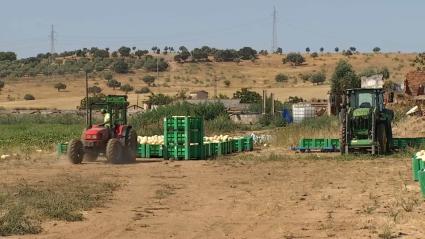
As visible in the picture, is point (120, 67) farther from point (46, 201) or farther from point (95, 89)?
point (46, 201)

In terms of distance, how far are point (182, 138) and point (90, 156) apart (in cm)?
332

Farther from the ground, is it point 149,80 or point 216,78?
point 216,78

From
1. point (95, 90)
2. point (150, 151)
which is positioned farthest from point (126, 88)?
point (150, 151)

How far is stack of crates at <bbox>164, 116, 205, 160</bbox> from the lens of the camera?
988 inches

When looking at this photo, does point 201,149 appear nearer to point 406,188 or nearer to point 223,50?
point 406,188

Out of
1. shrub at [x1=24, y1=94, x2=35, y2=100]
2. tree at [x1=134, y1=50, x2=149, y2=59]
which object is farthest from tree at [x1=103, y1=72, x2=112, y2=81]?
tree at [x1=134, y1=50, x2=149, y2=59]

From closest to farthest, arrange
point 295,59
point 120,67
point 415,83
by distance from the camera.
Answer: point 415,83, point 120,67, point 295,59

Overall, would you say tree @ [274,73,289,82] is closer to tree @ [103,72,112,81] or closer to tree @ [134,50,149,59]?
tree @ [103,72,112,81]

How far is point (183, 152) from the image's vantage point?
25.3 metres

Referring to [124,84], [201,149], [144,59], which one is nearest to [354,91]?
[201,149]

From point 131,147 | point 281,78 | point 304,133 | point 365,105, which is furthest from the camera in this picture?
point 281,78

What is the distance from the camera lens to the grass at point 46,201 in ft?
36.1

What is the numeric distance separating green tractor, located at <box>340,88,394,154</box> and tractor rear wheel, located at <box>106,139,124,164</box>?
7.77m

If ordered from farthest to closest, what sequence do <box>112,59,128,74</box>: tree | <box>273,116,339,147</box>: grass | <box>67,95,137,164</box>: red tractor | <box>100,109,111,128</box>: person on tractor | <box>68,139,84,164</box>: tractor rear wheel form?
<box>112,59,128,74</box>: tree
<box>273,116,339,147</box>: grass
<box>100,109,111,128</box>: person on tractor
<box>68,139,84,164</box>: tractor rear wheel
<box>67,95,137,164</box>: red tractor
